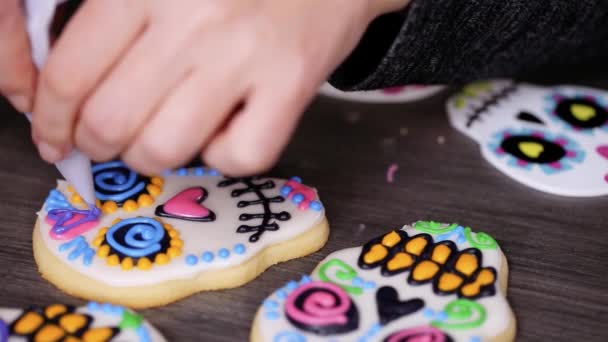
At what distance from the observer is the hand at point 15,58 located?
507 mm

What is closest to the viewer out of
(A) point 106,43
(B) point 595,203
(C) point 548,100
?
(A) point 106,43

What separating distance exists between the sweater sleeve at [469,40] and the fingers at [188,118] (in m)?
0.21

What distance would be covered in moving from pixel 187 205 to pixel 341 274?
0.16m

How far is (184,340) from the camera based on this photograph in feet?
1.83

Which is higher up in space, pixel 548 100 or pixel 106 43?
pixel 106 43

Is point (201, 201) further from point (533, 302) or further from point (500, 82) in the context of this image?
point (500, 82)

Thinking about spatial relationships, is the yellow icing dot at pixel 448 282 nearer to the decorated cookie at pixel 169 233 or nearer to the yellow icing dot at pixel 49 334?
the decorated cookie at pixel 169 233

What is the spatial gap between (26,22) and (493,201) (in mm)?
471

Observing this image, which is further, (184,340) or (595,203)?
(595,203)

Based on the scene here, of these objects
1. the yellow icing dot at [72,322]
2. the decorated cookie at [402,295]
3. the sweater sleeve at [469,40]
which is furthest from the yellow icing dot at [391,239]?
the yellow icing dot at [72,322]

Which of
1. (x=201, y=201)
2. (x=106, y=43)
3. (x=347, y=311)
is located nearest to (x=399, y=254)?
(x=347, y=311)

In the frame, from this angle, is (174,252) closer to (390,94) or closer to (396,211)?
(396,211)

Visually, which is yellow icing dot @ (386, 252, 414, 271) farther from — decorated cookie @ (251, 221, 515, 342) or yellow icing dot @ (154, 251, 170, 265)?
yellow icing dot @ (154, 251, 170, 265)

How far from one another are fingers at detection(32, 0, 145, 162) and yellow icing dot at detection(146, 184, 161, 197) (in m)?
0.18
